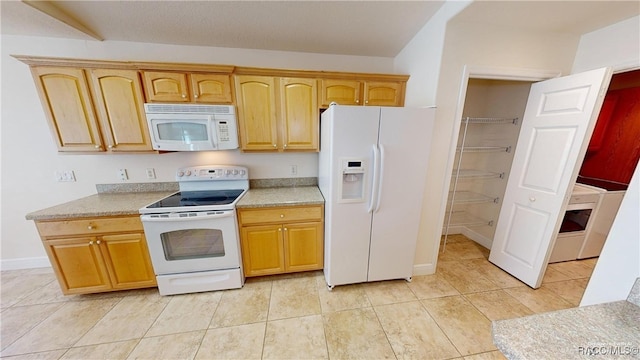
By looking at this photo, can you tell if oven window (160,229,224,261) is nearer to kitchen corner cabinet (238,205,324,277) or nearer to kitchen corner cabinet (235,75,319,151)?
kitchen corner cabinet (238,205,324,277)

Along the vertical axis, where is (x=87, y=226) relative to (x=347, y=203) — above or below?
below

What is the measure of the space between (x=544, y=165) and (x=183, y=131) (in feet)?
11.2

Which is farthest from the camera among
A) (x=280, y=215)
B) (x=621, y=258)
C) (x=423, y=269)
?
(x=423, y=269)

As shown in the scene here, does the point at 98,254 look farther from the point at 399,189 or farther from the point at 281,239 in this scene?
the point at 399,189

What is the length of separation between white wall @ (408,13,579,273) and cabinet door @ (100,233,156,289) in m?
2.75

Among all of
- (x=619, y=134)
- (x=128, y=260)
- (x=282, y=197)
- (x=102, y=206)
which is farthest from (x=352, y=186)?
(x=619, y=134)

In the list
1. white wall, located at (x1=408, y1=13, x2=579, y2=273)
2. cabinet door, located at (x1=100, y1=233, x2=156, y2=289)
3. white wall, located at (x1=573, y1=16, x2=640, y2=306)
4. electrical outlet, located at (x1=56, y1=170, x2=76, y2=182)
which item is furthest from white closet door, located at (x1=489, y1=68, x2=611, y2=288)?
electrical outlet, located at (x1=56, y1=170, x2=76, y2=182)

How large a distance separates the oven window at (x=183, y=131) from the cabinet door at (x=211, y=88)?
0.26m

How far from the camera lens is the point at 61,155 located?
7.05 feet

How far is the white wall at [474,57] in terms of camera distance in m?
1.70

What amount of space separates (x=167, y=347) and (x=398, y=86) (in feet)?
10.0

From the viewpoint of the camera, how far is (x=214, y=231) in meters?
1.89

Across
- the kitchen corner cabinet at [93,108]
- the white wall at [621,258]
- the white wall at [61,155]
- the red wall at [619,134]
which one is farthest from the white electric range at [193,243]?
the red wall at [619,134]

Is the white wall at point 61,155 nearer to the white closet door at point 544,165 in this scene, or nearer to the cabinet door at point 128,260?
the cabinet door at point 128,260
